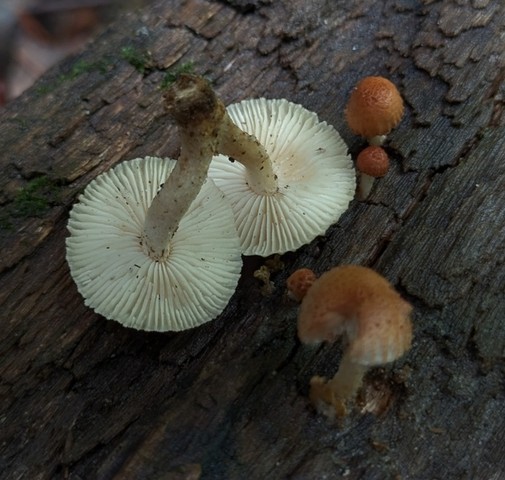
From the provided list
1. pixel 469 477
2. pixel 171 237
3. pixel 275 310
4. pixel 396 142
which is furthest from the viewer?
pixel 396 142

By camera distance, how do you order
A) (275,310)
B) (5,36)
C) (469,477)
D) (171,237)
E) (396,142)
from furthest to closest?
(5,36), (396,142), (275,310), (171,237), (469,477)

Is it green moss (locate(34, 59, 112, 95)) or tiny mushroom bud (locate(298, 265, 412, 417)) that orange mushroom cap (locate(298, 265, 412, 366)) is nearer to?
tiny mushroom bud (locate(298, 265, 412, 417))

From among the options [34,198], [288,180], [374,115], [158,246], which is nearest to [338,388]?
[158,246]

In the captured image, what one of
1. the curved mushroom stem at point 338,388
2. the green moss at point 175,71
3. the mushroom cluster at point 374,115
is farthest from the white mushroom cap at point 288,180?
the curved mushroom stem at point 338,388

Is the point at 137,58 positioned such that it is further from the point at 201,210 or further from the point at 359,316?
the point at 359,316

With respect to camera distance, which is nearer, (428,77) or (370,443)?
(370,443)

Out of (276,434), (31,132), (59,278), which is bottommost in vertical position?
(276,434)

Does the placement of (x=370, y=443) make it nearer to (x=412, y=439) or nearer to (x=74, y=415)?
(x=412, y=439)

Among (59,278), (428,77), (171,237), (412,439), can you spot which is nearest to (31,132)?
(59,278)
